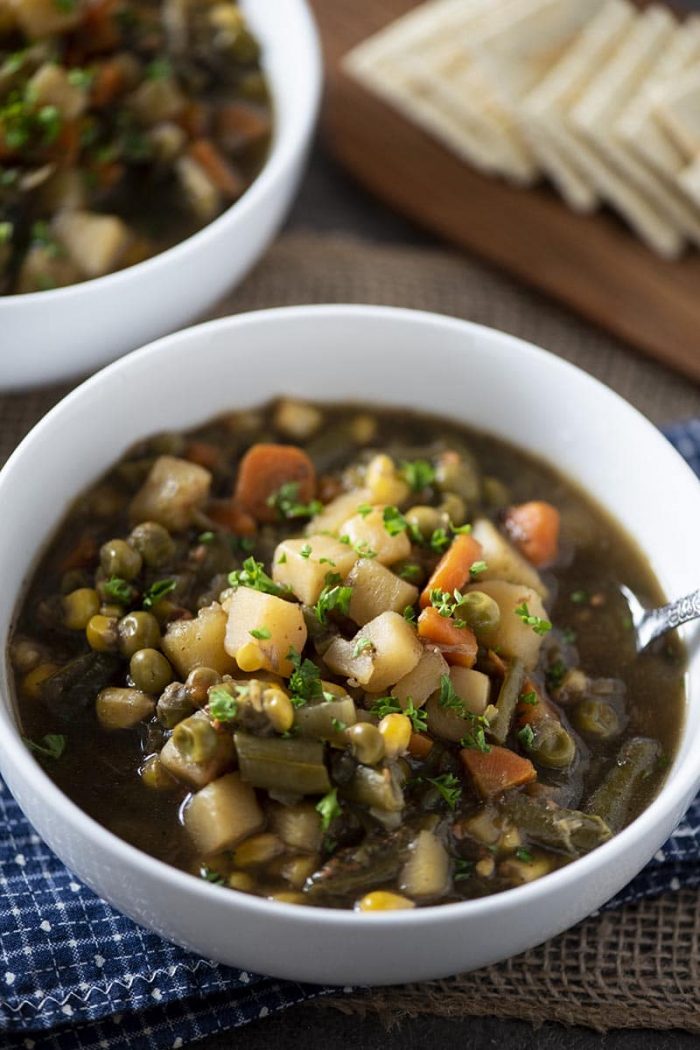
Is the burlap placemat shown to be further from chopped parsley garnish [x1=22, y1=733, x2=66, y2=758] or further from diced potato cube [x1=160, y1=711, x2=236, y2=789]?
chopped parsley garnish [x1=22, y1=733, x2=66, y2=758]

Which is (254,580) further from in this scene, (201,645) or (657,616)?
(657,616)

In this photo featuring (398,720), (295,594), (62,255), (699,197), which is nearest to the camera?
(398,720)

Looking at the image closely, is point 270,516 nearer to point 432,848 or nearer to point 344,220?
point 432,848

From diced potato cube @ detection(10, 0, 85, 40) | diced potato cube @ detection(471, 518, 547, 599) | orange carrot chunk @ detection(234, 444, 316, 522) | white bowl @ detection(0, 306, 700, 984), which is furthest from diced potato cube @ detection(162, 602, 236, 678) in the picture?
diced potato cube @ detection(10, 0, 85, 40)

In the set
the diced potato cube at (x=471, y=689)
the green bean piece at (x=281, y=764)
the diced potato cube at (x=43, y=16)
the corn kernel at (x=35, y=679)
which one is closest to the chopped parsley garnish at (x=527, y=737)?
the diced potato cube at (x=471, y=689)

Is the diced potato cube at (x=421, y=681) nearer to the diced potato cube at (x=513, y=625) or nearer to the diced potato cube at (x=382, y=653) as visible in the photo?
the diced potato cube at (x=382, y=653)

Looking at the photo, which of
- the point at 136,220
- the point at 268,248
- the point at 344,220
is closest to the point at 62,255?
the point at 136,220
